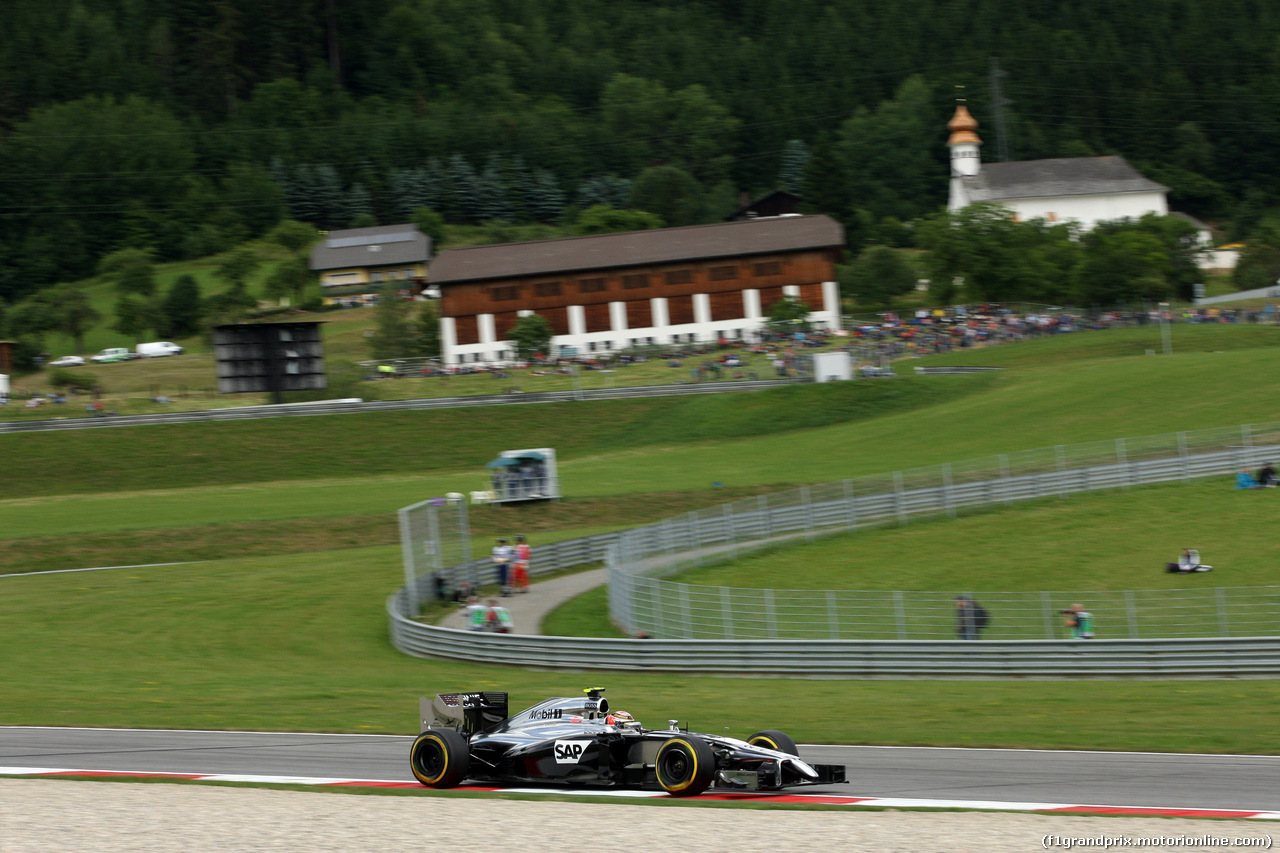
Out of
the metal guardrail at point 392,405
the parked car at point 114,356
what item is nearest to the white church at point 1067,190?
the metal guardrail at point 392,405

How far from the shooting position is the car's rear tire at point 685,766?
1104cm

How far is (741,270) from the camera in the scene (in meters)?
89.7

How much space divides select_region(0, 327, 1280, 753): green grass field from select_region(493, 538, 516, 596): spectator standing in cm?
292

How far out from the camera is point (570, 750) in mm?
11852

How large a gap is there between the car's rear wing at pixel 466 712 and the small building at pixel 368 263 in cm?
10420

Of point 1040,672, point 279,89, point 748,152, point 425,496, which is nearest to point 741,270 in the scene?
point 425,496

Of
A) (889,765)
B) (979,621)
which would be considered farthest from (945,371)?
(889,765)

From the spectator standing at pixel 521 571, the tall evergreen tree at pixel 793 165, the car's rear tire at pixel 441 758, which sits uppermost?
the tall evergreen tree at pixel 793 165

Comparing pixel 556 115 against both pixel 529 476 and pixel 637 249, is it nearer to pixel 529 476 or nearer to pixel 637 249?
pixel 637 249

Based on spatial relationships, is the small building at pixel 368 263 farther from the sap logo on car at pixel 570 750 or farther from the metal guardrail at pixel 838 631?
the sap logo on car at pixel 570 750

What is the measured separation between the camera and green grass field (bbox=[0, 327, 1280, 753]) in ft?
55.3

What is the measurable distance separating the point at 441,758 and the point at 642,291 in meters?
79.5

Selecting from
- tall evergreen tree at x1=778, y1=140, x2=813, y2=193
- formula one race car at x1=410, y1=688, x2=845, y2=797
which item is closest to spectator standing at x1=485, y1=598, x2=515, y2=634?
formula one race car at x1=410, y1=688, x2=845, y2=797

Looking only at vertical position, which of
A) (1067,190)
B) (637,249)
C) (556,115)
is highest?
(556,115)
